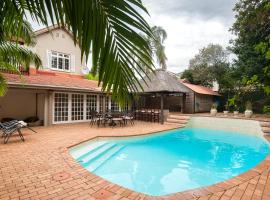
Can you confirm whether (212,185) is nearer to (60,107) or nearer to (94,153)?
(94,153)

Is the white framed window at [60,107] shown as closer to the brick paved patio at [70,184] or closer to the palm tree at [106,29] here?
the brick paved patio at [70,184]

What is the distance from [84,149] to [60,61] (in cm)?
1076

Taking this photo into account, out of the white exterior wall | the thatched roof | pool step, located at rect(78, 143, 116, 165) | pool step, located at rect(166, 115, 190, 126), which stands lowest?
pool step, located at rect(78, 143, 116, 165)

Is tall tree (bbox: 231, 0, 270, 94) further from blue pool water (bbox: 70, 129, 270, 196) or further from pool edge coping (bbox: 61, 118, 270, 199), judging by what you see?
pool edge coping (bbox: 61, 118, 270, 199)

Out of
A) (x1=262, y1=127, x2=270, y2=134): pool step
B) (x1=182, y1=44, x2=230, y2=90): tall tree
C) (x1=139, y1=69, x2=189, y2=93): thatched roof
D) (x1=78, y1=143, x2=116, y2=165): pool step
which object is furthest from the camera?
(x1=182, y1=44, x2=230, y2=90): tall tree

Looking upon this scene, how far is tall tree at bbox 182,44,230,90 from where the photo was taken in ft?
78.1

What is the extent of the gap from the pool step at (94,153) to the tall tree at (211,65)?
60.3ft

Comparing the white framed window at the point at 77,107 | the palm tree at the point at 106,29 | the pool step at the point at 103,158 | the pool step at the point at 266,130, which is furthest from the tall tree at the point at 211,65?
the palm tree at the point at 106,29

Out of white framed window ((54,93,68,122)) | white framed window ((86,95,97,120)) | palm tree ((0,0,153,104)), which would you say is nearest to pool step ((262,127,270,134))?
white framed window ((86,95,97,120))

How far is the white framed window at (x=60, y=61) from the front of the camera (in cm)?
1582

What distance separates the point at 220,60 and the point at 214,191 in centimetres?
2345

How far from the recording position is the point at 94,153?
26.2ft

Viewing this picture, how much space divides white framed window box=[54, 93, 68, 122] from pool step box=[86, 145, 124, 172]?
20.9 feet

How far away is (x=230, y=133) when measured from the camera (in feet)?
44.0
